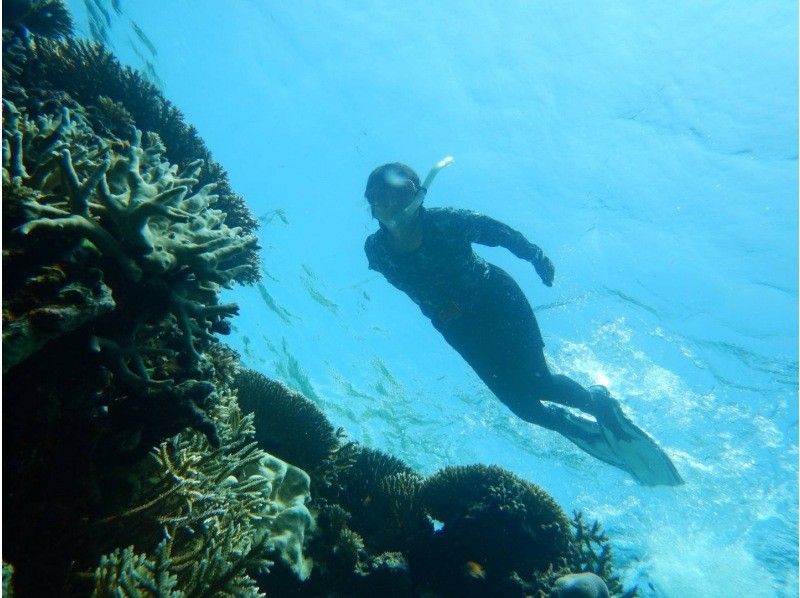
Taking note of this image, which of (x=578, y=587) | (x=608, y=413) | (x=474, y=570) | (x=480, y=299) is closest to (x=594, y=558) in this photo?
(x=578, y=587)

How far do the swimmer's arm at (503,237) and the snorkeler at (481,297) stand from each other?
18mm

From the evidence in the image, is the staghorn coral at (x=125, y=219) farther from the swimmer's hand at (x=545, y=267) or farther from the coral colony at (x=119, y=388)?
the swimmer's hand at (x=545, y=267)

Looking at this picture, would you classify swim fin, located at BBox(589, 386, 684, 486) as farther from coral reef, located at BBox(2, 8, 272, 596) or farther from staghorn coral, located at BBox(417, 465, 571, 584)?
coral reef, located at BBox(2, 8, 272, 596)

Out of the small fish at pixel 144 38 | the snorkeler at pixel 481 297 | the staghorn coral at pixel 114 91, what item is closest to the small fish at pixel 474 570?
the staghorn coral at pixel 114 91

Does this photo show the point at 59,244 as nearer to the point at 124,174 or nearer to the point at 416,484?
the point at 124,174

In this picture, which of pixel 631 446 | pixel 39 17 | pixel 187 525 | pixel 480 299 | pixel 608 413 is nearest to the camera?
pixel 187 525

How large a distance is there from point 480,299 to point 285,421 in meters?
4.63

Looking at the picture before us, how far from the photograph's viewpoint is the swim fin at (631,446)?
9.07 metres

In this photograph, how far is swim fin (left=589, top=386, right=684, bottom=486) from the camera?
907 centimetres

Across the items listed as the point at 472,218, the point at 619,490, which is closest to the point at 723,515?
the point at 619,490

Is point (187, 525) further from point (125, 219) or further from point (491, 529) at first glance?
point (491, 529)

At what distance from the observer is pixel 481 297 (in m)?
8.57

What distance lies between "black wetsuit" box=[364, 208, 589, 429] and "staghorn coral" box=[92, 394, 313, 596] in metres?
5.11

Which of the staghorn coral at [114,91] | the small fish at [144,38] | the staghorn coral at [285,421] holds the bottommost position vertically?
the staghorn coral at [285,421]
